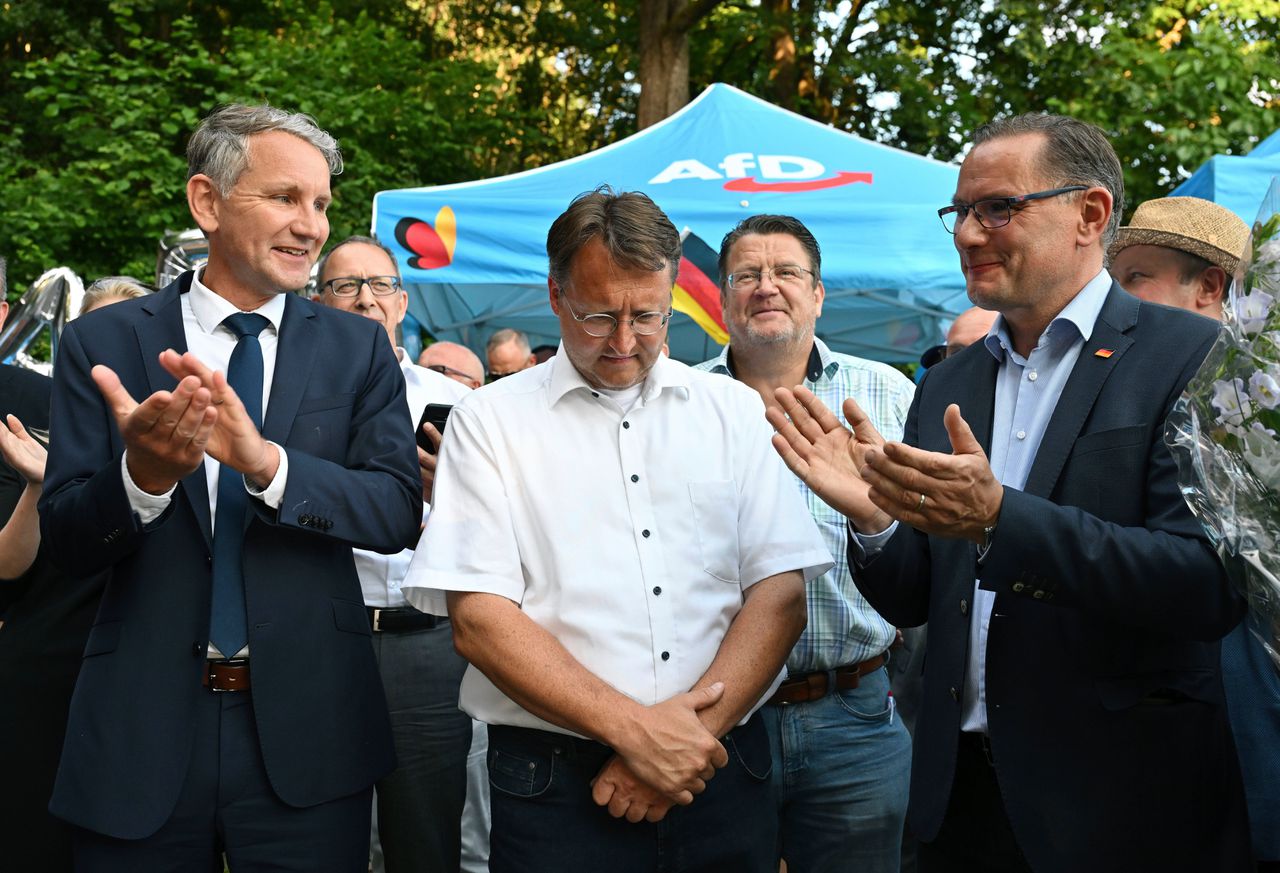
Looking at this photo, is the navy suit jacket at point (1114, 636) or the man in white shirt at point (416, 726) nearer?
the navy suit jacket at point (1114, 636)

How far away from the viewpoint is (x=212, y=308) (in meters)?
2.66

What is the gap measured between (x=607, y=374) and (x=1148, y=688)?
1.24m

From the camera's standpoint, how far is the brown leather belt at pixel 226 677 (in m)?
2.43

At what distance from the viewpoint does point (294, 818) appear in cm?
242

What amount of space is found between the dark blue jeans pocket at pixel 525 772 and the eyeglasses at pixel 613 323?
2.92 feet

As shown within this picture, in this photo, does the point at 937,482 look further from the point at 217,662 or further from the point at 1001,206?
the point at 217,662

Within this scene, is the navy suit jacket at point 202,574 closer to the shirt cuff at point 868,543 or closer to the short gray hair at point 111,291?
the shirt cuff at point 868,543

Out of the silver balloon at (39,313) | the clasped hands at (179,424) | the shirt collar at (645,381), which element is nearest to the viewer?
the clasped hands at (179,424)

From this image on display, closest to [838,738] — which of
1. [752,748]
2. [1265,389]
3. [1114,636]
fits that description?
[752,748]

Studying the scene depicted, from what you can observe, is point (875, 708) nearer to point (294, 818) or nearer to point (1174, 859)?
point (1174, 859)

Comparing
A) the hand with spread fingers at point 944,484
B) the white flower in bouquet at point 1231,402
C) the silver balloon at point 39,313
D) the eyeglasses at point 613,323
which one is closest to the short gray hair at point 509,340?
the silver balloon at point 39,313

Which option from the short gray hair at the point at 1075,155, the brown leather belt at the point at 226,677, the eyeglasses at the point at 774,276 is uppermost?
the short gray hair at the point at 1075,155

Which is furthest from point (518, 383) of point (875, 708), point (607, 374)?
point (875, 708)

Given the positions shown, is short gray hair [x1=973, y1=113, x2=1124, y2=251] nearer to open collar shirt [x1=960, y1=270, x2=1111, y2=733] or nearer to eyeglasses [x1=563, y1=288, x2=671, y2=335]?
open collar shirt [x1=960, y1=270, x2=1111, y2=733]
